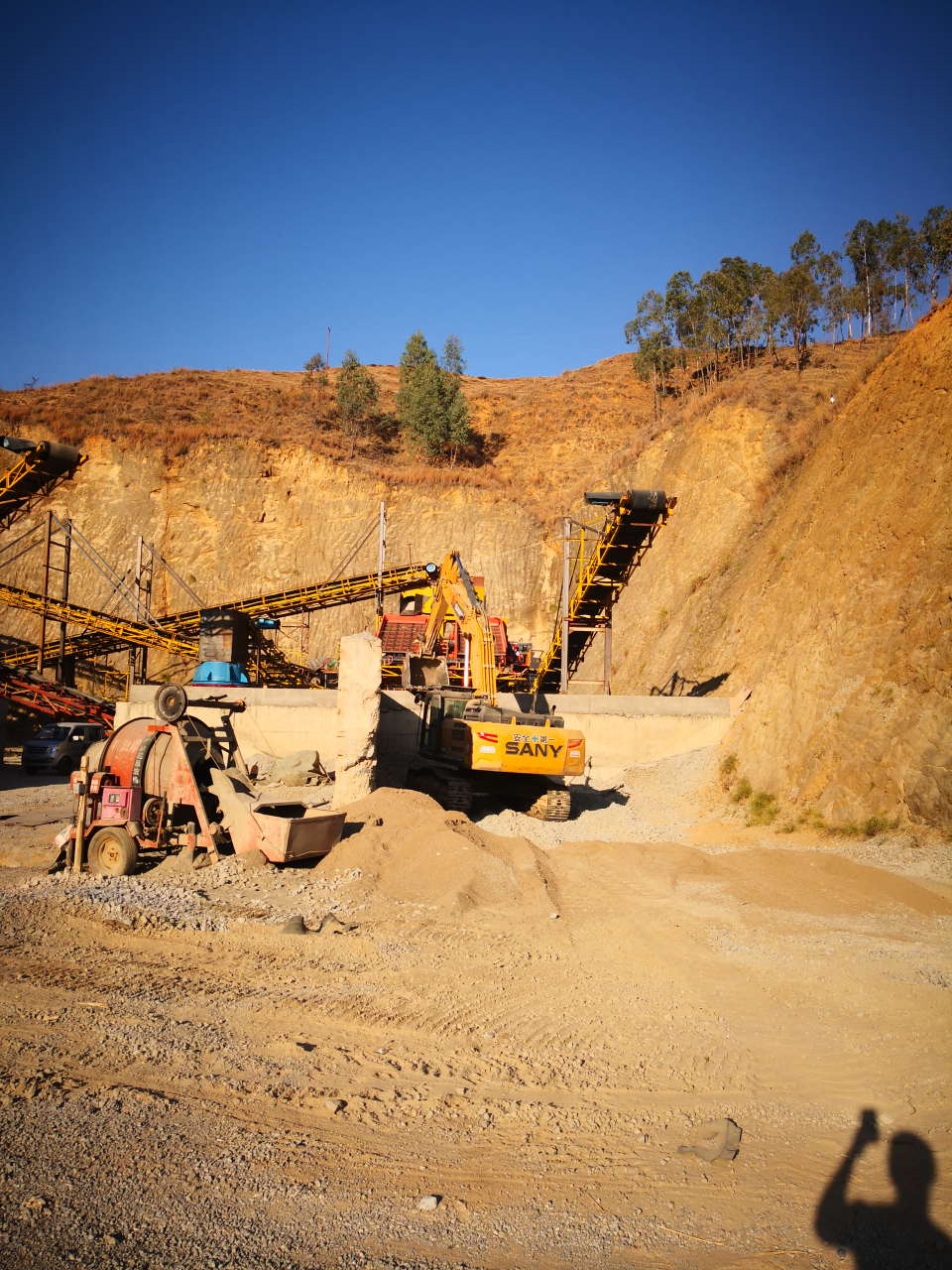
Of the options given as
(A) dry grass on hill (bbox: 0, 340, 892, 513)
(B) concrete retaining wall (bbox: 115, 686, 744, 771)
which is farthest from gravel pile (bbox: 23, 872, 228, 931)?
(A) dry grass on hill (bbox: 0, 340, 892, 513)

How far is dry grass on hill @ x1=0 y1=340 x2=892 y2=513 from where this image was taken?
32.8 meters

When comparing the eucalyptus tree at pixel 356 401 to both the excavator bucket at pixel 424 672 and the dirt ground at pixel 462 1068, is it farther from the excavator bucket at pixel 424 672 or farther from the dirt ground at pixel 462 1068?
the dirt ground at pixel 462 1068

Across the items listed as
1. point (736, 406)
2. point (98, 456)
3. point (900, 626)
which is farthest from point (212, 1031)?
point (98, 456)

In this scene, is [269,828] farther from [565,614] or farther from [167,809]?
[565,614]

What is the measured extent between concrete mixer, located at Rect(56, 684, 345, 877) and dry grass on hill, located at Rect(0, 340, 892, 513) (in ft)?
71.8

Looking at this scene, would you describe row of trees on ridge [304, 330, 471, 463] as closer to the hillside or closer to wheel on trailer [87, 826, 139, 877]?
the hillside

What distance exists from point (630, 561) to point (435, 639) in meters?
5.46

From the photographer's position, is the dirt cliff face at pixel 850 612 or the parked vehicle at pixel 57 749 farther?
the parked vehicle at pixel 57 749

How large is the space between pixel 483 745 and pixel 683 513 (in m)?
20.0

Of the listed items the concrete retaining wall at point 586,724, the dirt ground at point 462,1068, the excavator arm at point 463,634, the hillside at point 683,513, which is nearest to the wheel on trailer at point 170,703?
the dirt ground at point 462,1068

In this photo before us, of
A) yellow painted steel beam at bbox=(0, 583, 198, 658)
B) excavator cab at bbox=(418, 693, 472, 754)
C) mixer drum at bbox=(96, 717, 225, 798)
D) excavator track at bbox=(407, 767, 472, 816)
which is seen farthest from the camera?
yellow painted steel beam at bbox=(0, 583, 198, 658)

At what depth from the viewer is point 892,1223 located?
3.51 metres

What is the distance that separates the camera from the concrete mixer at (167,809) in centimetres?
944

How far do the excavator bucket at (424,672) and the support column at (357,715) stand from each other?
19.2ft
